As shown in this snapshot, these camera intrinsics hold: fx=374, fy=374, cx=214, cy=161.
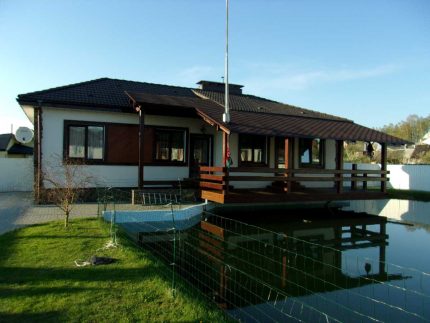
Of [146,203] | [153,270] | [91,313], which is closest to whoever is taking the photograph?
[91,313]

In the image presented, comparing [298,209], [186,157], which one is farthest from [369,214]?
[186,157]

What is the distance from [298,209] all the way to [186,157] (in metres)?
5.04

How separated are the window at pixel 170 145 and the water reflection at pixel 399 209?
25.9ft

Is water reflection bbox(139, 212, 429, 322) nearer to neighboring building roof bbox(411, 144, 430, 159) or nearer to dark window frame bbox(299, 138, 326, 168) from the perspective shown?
dark window frame bbox(299, 138, 326, 168)

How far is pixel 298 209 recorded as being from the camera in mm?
15328

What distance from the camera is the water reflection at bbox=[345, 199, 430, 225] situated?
14.4 metres

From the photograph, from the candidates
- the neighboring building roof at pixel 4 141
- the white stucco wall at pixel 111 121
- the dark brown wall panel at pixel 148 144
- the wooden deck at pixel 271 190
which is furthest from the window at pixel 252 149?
the neighboring building roof at pixel 4 141

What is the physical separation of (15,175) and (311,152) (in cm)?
1415

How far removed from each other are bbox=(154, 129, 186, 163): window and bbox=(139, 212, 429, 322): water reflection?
3717 millimetres

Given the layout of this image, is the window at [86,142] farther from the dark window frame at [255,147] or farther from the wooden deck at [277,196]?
the dark window frame at [255,147]

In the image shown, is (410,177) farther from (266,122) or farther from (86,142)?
(86,142)

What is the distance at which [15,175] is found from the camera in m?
18.2

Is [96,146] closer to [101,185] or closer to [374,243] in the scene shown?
[101,185]

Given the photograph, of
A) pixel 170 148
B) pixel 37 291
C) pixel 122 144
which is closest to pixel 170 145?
pixel 170 148
